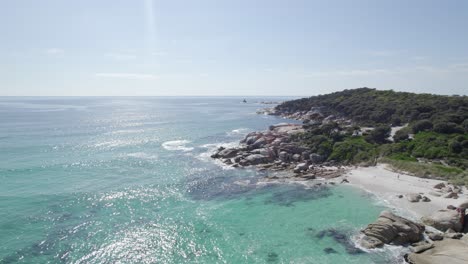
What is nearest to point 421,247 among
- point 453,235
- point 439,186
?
point 453,235

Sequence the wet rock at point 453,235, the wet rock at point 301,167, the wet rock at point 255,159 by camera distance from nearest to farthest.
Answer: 1. the wet rock at point 453,235
2. the wet rock at point 301,167
3. the wet rock at point 255,159

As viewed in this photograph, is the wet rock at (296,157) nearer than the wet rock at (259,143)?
Yes

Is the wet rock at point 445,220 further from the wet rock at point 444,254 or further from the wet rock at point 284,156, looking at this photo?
the wet rock at point 284,156

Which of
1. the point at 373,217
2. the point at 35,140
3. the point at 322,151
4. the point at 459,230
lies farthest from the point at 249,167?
the point at 35,140

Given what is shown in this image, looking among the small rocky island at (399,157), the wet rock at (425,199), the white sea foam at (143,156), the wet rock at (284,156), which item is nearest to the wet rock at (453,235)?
the small rocky island at (399,157)

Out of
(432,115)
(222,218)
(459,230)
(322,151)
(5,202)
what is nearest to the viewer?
(459,230)

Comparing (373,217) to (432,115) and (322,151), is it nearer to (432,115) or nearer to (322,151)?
(322,151)

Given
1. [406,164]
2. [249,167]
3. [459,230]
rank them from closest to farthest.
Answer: [459,230], [406,164], [249,167]

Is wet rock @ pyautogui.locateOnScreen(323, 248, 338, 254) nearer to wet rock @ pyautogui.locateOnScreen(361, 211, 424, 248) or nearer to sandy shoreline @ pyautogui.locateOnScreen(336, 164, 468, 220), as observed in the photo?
wet rock @ pyautogui.locateOnScreen(361, 211, 424, 248)

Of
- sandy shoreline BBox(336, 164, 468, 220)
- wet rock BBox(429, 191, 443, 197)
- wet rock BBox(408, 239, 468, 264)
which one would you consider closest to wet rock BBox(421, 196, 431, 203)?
sandy shoreline BBox(336, 164, 468, 220)
